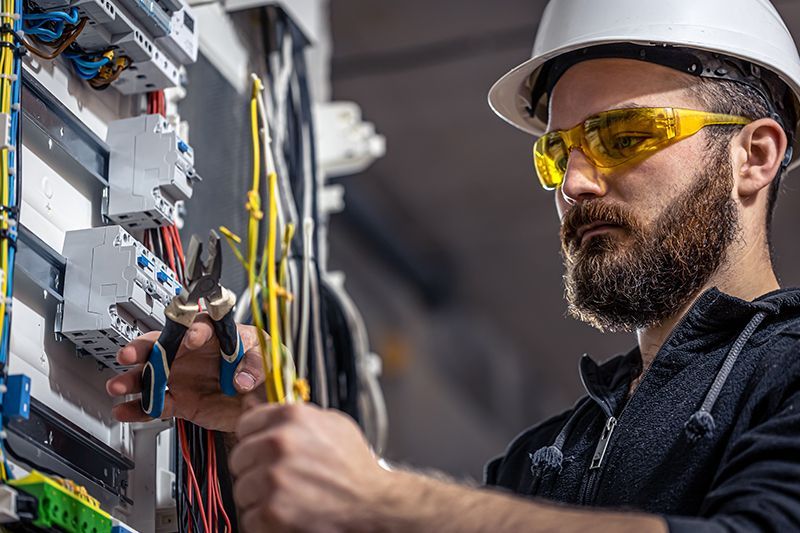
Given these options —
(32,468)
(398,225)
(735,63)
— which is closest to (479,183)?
(398,225)

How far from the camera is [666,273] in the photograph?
1.85 m

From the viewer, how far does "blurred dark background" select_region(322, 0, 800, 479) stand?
17.5 ft

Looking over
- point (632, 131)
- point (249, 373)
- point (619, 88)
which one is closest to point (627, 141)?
point (632, 131)

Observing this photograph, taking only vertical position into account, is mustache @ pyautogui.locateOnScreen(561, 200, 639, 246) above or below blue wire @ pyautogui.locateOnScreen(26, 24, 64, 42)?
below

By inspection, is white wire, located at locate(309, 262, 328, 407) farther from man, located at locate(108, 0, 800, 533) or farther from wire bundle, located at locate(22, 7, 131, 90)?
wire bundle, located at locate(22, 7, 131, 90)

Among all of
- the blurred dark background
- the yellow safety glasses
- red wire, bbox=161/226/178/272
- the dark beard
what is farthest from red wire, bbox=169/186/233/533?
the blurred dark background

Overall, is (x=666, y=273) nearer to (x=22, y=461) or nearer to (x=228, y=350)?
(x=228, y=350)

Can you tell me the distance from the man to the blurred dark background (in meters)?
3.11

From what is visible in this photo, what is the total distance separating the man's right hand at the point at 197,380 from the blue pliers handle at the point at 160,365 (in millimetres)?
12

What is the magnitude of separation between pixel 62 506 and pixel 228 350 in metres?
0.30

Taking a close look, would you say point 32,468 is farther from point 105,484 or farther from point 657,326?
point 657,326

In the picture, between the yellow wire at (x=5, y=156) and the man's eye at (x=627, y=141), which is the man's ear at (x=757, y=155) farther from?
the yellow wire at (x=5, y=156)

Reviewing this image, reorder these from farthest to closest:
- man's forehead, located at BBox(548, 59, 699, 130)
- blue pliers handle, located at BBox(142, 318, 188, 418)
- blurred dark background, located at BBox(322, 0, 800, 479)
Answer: blurred dark background, located at BBox(322, 0, 800, 479) < man's forehead, located at BBox(548, 59, 699, 130) < blue pliers handle, located at BBox(142, 318, 188, 418)

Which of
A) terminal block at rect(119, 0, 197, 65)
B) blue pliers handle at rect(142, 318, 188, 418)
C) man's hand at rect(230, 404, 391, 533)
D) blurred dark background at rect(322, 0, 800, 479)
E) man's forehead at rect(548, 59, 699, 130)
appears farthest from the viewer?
blurred dark background at rect(322, 0, 800, 479)
